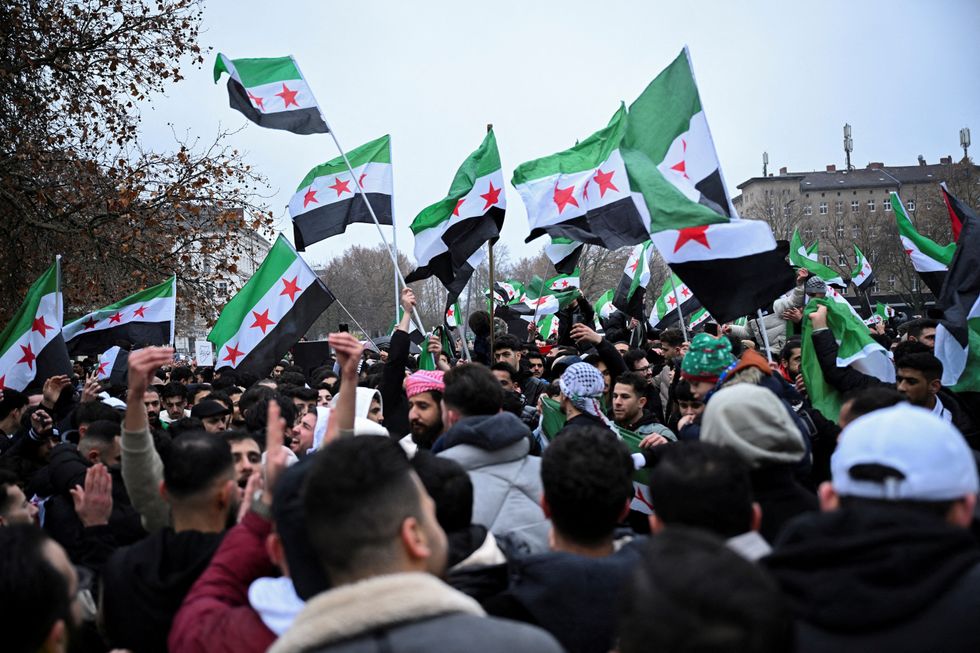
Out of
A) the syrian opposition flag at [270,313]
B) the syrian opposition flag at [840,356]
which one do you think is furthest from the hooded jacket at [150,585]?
the syrian opposition flag at [270,313]

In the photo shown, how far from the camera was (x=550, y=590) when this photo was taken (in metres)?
2.55

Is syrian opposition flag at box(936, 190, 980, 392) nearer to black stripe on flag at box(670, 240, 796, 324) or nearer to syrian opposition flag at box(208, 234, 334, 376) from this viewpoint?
black stripe on flag at box(670, 240, 796, 324)

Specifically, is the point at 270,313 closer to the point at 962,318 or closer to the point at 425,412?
the point at 425,412

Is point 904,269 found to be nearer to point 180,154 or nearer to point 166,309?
point 180,154

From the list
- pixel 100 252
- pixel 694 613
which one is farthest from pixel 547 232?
pixel 100 252

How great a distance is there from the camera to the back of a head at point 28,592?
2.10 metres

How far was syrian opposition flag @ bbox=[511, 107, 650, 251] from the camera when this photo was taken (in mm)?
Answer: 7539

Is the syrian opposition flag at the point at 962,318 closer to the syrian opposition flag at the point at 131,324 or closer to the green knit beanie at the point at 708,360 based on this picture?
the green knit beanie at the point at 708,360

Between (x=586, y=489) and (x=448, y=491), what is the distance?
52 centimetres

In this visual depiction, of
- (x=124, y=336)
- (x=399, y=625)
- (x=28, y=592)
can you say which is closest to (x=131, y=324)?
(x=124, y=336)

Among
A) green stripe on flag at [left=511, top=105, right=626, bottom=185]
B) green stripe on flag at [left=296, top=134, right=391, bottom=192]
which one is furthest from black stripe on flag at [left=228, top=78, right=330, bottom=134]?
green stripe on flag at [left=511, top=105, right=626, bottom=185]

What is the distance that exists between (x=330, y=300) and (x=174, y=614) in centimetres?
500

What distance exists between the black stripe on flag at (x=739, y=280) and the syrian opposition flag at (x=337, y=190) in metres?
4.40

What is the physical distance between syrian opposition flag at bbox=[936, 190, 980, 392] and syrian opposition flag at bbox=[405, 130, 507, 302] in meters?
4.07
